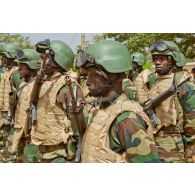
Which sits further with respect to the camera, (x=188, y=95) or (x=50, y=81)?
(x=188, y=95)

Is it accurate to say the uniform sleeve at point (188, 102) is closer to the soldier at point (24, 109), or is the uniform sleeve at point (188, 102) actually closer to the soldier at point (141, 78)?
the soldier at point (24, 109)

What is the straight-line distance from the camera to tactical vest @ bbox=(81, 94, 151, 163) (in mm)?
3129

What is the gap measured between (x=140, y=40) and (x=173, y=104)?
9800mm

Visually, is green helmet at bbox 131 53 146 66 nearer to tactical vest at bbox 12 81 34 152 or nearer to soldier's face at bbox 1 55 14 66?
soldier's face at bbox 1 55 14 66

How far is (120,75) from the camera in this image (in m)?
3.37

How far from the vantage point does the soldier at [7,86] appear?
806 cm

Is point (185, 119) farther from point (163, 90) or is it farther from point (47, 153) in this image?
point (47, 153)

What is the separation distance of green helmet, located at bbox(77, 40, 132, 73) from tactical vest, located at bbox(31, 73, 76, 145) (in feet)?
6.87

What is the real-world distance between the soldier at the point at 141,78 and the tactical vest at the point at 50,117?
5359 mm

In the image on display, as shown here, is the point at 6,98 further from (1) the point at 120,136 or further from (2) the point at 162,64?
(1) the point at 120,136

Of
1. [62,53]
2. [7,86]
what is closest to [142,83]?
[7,86]

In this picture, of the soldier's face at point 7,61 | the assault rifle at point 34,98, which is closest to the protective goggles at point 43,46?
the assault rifle at point 34,98


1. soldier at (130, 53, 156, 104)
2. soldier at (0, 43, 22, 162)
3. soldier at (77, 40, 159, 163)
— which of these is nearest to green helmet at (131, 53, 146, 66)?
soldier at (130, 53, 156, 104)

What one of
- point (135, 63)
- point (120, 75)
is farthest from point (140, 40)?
point (120, 75)
